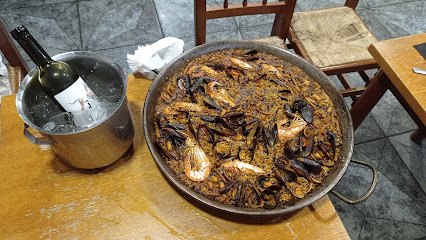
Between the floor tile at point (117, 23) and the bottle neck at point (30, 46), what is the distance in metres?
2.29

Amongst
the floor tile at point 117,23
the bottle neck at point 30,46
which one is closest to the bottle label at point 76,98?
the bottle neck at point 30,46

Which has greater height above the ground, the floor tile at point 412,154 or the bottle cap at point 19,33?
the bottle cap at point 19,33

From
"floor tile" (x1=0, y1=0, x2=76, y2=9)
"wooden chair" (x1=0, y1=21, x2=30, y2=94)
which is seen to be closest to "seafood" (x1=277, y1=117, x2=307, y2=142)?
"wooden chair" (x1=0, y1=21, x2=30, y2=94)

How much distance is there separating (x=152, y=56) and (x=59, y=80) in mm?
611

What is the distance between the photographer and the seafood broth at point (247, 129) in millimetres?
1239

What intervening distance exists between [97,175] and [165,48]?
84cm

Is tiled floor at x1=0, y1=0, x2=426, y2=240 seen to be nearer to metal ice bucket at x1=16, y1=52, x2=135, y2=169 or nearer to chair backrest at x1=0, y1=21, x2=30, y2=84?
chair backrest at x1=0, y1=21, x2=30, y2=84

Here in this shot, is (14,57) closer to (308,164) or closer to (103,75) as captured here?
(103,75)

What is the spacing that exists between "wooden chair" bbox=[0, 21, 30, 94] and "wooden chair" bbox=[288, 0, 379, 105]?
2036 millimetres

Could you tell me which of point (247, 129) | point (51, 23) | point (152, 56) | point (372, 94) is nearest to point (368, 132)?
point (372, 94)

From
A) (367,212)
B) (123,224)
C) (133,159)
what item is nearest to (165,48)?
(133,159)

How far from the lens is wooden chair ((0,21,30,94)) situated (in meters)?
2.08

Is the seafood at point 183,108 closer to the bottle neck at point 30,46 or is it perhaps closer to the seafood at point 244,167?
the seafood at point 244,167

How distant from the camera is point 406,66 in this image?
174cm
